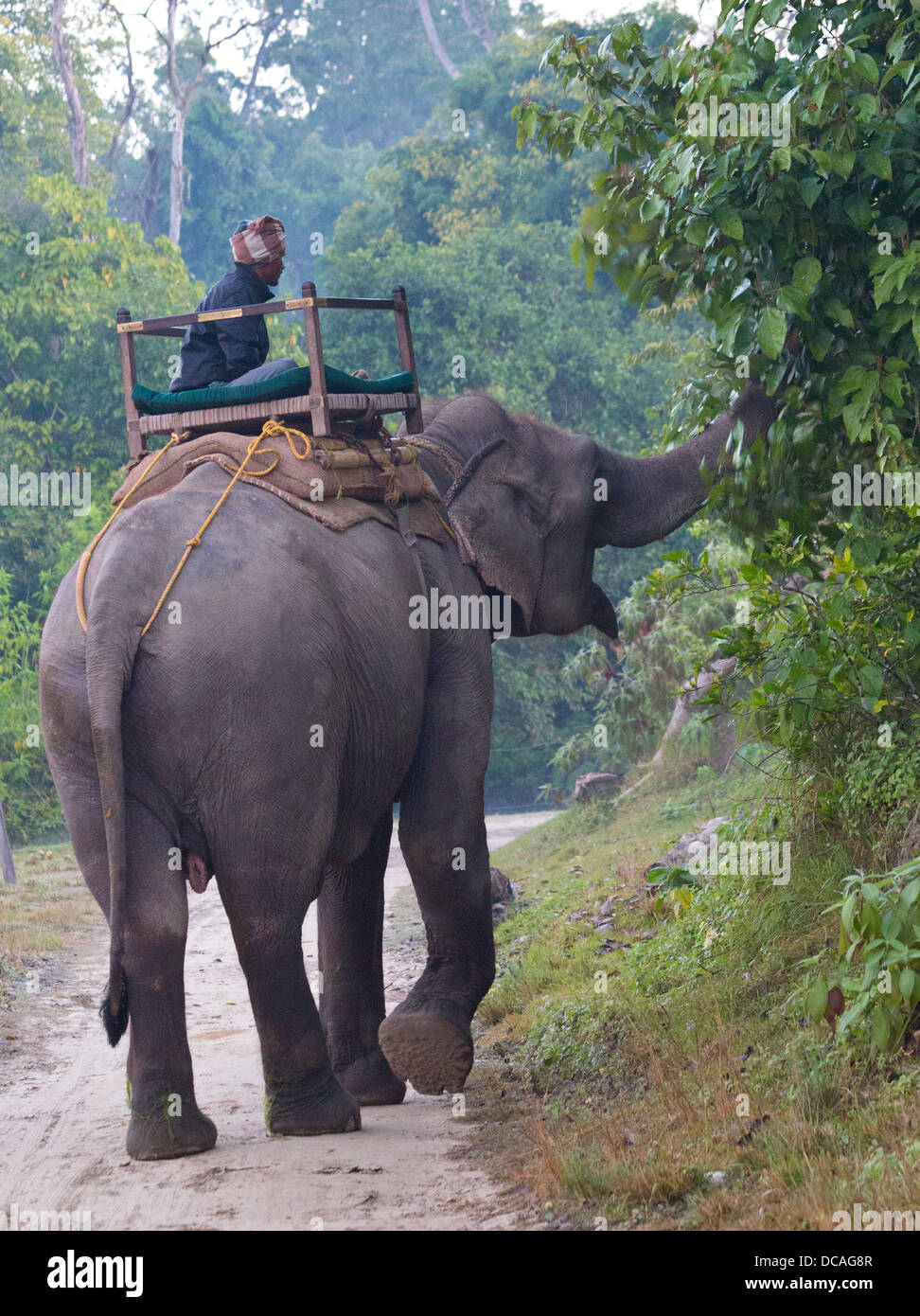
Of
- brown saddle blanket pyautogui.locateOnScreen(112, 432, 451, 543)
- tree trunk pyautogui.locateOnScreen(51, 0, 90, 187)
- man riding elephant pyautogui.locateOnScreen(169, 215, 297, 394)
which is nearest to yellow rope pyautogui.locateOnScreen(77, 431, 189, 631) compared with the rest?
brown saddle blanket pyautogui.locateOnScreen(112, 432, 451, 543)

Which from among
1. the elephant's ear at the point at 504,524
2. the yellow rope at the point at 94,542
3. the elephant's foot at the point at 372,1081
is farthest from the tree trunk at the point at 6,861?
the yellow rope at the point at 94,542

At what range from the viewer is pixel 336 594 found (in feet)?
19.7

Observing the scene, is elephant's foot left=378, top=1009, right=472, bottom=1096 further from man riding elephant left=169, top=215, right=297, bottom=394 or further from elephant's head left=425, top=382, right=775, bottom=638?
man riding elephant left=169, top=215, right=297, bottom=394

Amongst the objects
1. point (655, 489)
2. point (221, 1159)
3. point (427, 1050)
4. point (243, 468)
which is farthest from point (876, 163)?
point (221, 1159)

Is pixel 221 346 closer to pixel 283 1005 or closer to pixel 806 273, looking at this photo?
pixel 806 273

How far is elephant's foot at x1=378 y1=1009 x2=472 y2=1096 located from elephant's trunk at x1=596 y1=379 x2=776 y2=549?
246 centimetres

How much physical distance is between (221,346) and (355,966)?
9.33 feet

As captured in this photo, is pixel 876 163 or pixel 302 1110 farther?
pixel 302 1110

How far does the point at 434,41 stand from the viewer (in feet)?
174

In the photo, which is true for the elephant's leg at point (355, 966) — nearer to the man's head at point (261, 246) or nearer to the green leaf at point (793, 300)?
the man's head at point (261, 246)

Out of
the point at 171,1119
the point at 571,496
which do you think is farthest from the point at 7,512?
the point at 171,1119

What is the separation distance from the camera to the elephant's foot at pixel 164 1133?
5594mm

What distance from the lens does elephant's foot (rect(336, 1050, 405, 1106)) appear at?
6941 millimetres
